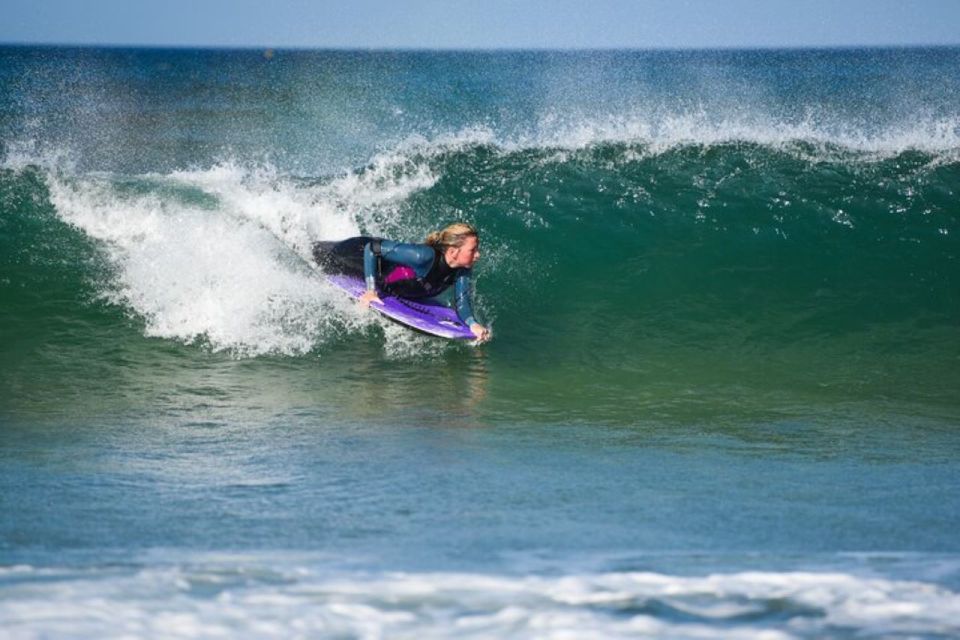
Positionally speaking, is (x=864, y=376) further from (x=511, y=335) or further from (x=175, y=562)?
(x=175, y=562)

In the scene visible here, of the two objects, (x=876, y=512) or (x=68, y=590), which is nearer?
(x=68, y=590)

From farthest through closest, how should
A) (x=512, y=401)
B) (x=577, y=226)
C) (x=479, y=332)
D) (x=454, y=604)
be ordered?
1. (x=577, y=226)
2. (x=479, y=332)
3. (x=512, y=401)
4. (x=454, y=604)

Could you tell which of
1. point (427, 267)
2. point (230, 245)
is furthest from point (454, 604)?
point (230, 245)

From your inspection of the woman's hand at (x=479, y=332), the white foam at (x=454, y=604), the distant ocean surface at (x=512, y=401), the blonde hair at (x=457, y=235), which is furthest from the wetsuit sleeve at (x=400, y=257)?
the white foam at (x=454, y=604)

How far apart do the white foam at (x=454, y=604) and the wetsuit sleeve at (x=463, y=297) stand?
14.8 feet

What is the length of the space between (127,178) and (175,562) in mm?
9927

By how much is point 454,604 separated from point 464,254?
471 cm

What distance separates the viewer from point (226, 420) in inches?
258

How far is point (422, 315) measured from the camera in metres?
8.55

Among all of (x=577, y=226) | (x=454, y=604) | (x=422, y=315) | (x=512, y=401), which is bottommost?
(x=454, y=604)

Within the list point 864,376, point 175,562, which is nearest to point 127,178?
point 864,376

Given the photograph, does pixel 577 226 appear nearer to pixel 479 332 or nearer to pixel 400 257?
pixel 400 257

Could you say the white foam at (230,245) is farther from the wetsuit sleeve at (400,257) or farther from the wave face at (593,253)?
the wetsuit sleeve at (400,257)

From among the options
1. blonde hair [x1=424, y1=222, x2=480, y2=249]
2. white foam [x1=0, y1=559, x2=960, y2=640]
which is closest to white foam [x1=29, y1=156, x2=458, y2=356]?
blonde hair [x1=424, y1=222, x2=480, y2=249]
